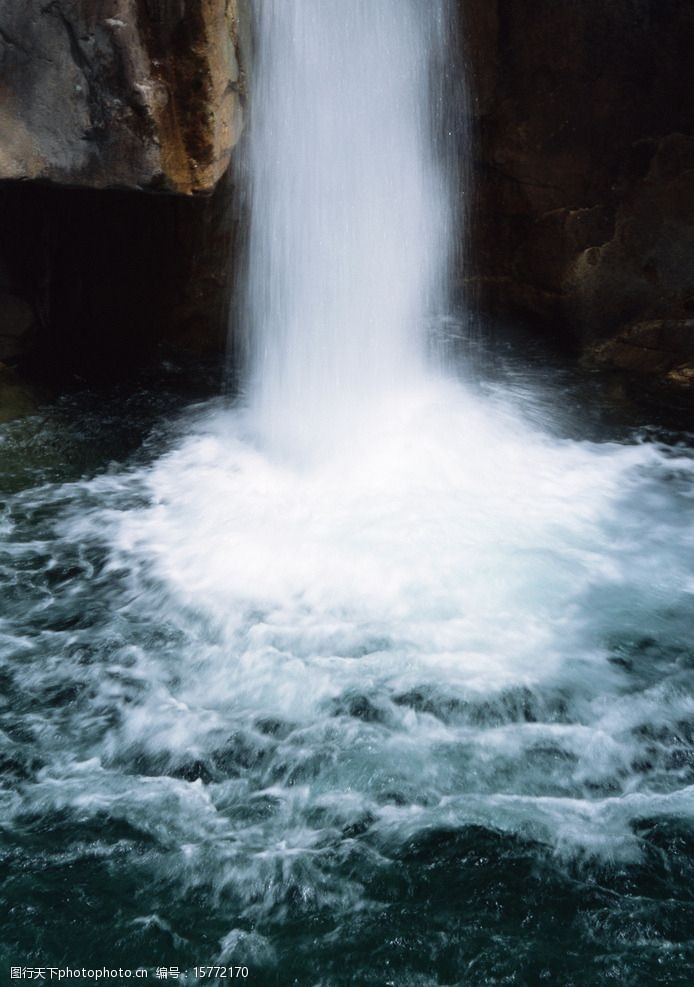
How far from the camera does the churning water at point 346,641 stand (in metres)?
2.36

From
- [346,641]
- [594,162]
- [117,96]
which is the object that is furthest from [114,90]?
[594,162]

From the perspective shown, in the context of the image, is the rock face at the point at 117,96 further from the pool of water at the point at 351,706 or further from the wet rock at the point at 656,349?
the wet rock at the point at 656,349

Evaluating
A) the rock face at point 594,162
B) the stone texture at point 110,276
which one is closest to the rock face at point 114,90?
the stone texture at point 110,276

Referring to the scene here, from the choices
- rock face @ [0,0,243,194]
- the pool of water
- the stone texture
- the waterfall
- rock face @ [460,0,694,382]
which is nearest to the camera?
the pool of water

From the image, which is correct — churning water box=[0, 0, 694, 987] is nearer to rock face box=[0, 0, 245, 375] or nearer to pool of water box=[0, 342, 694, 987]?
pool of water box=[0, 342, 694, 987]

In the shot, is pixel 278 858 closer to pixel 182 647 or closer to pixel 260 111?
pixel 182 647

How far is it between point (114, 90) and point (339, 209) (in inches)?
81.3

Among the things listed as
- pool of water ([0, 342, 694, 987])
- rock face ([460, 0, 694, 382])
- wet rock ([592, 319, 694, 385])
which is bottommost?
pool of water ([0, 342, 694, 987])

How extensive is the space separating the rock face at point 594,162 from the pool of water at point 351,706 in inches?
46.6

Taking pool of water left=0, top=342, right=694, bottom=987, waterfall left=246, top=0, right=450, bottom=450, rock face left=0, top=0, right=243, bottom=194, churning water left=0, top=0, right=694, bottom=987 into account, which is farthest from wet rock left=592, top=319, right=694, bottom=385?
rock face left=0, top=0, right=243, bottom=194

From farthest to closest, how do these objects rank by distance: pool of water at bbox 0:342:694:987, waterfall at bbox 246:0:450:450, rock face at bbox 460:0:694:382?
1. rock face at bbox 460:0:694:382
2. waterfall at bbox 246:0:450:450
3. pool of water at bbox 0:342:694:987

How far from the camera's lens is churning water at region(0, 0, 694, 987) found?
236 centimetres

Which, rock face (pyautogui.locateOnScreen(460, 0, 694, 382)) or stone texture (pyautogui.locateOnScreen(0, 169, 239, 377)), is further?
stone texture (pyautogui.locateOnScreen(0, 169, 239, 377))

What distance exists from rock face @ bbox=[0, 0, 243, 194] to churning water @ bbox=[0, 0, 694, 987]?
1023 millimetres
